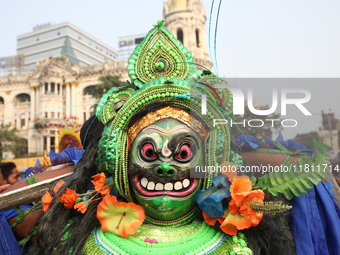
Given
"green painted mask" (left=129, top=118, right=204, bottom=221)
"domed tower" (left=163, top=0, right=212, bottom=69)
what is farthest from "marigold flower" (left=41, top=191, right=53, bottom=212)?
"domed tower" (left=163, top=0, right=212, bottom=69)

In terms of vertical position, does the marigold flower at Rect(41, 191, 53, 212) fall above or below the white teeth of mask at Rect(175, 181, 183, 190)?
below

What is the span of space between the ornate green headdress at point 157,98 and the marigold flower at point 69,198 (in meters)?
0.27

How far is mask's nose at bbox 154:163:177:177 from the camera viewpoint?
6.86ft

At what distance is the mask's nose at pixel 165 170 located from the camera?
6.86ft

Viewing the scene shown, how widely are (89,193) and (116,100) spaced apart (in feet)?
2.21

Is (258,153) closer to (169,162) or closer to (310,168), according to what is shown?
(310,168)

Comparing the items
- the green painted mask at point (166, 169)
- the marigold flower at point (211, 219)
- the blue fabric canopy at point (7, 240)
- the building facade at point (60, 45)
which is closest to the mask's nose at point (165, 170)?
the green painted mask at point (166, 169)

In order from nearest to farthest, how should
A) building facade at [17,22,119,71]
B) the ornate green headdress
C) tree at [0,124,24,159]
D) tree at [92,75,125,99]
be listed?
the ornate green headdress < tree at [92,75,125,99] < tree at [0,124,24,159] < building facade at [17,22,119,71]

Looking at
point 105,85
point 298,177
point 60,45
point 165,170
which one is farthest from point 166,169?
point 60,45

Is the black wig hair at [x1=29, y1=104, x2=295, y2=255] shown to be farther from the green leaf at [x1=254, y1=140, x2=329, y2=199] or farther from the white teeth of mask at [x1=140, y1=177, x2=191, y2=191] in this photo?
the white teeth of mask at [x1=140, y1=177, x2=191, y2=191]

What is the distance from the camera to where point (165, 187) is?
215 cm

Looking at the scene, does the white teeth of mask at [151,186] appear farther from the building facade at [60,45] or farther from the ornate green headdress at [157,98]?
the building facade at [60,45]

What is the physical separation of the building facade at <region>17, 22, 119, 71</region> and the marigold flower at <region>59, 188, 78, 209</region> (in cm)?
4984

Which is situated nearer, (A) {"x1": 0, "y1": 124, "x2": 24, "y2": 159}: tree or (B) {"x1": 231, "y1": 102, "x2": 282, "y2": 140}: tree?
(B) {"x1": 231, "y1": 102, "x2": 282, "y2": 140}: tree
